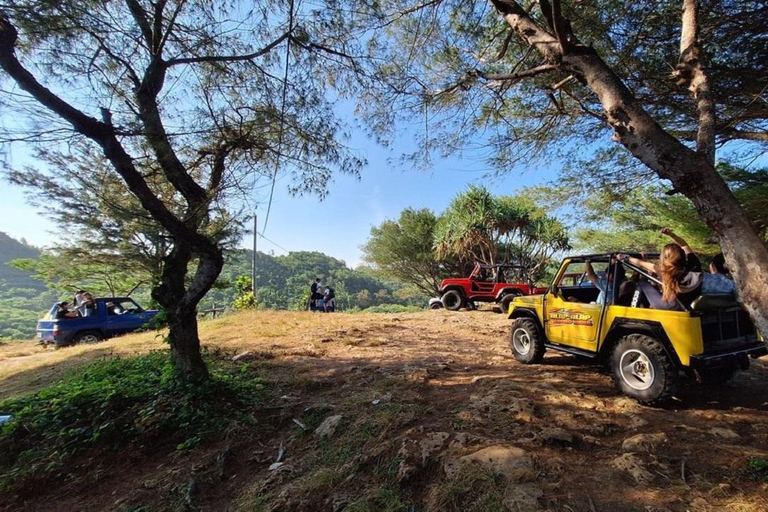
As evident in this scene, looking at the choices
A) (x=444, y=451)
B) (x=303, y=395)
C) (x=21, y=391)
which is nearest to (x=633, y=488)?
(x=444, y=451)

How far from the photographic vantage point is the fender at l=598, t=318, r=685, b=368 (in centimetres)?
327

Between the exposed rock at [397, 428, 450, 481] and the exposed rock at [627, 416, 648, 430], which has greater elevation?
the exposed rock at [627, 416, 648, 430]

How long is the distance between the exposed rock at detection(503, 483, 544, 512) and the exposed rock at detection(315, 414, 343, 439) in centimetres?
157

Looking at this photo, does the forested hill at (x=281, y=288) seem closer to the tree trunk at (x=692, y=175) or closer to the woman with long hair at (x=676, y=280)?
the tree trunk at (x=692, y=175)

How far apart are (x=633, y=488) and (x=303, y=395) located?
3.10 meters

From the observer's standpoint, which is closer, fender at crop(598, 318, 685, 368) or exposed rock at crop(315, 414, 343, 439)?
exposed rock at crop(315, 414, 343, 439)

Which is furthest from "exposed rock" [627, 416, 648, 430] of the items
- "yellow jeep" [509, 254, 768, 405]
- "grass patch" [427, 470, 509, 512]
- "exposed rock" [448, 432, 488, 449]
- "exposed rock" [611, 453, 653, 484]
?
"grass patch" [427, 470, 509, 512]

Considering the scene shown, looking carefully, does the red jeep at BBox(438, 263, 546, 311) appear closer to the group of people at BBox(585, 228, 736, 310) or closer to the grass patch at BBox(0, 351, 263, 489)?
the group of people at BBox(585, 228, 736, 310)

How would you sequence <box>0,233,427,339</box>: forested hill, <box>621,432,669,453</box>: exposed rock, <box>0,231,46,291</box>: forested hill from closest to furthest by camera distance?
1. <box>621,432,669,453</box>: exposed rock
2. <box>0,233,427,339</box>: forested hill
3. <box>0,231,46,291</box>: forested hill

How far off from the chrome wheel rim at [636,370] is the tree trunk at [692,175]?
119 centimetres

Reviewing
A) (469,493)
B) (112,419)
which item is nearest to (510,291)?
(469,493)

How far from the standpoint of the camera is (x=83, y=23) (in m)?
3.29

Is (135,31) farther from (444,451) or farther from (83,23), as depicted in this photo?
(444,451)

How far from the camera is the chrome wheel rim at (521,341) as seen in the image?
508cm
